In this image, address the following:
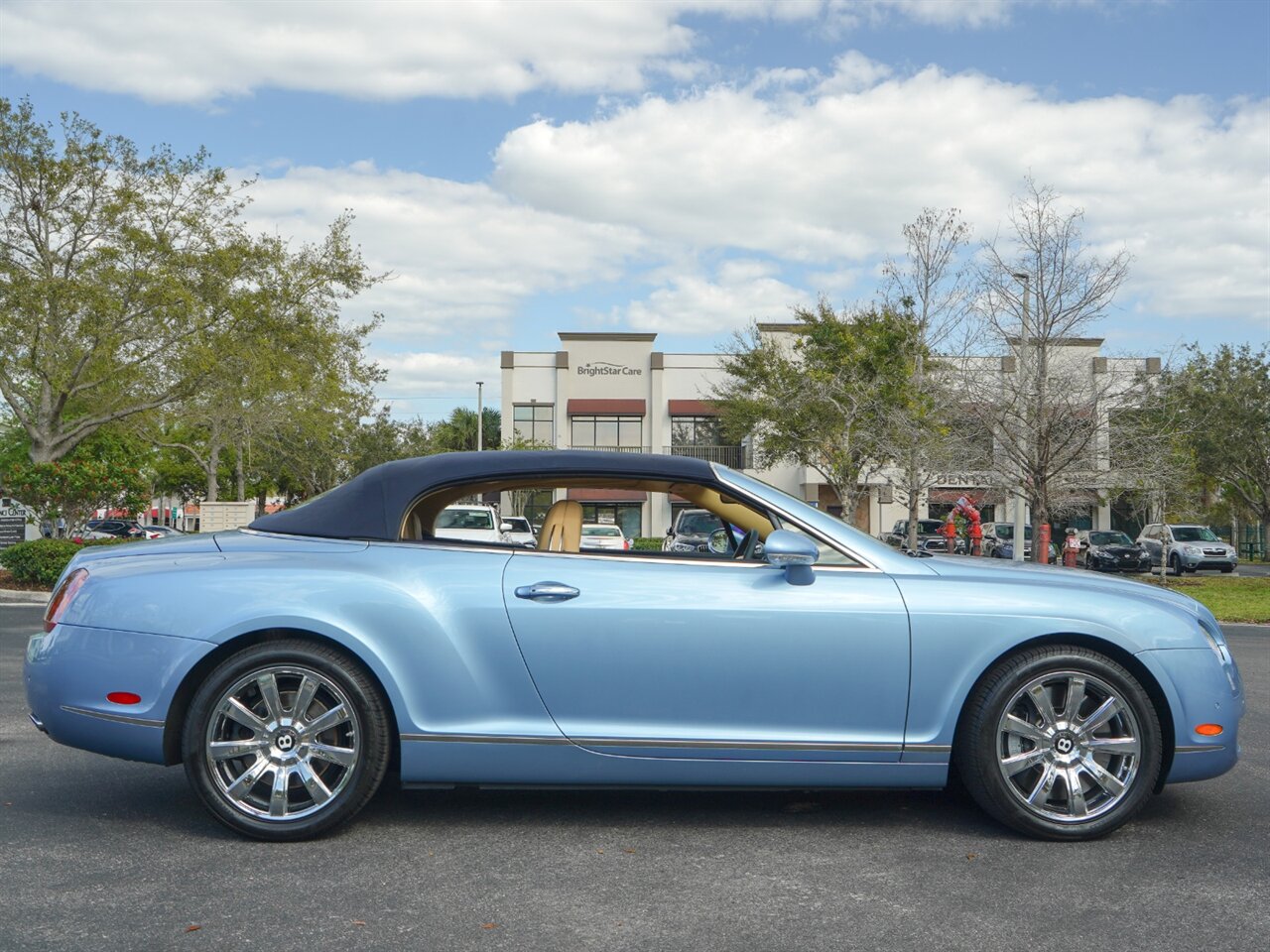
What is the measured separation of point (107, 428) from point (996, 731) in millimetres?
30606

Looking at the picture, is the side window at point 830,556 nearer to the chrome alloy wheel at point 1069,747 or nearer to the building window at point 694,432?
the chrome alloy wheel at point 1069,747

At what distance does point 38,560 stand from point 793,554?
18477 mm

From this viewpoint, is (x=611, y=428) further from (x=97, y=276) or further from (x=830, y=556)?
(x=830, y=556)

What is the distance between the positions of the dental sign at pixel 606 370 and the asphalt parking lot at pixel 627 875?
5314 centimetres

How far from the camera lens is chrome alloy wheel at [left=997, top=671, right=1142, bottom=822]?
4621mm

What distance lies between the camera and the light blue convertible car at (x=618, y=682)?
4.54 meters

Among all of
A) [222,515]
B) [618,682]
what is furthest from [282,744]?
[222,515]

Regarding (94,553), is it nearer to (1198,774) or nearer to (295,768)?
(295,768)

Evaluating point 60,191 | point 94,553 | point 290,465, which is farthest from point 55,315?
point 290,465

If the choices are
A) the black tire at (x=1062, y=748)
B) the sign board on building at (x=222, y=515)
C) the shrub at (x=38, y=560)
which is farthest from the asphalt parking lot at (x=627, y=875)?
the sign board on building at (x=222, y=515)

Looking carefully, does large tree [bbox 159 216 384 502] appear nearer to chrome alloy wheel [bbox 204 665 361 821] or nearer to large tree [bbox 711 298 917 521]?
large tree [bbox 711 298 917 521]

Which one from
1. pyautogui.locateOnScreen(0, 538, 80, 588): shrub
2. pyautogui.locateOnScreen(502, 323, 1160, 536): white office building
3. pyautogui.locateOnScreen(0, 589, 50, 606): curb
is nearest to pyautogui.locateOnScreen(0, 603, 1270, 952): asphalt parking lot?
pyautogui.locateOnScreen(0, 589, 50, 606): curb

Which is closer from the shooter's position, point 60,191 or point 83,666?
point 83,666

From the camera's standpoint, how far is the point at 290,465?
A: 173 feet
